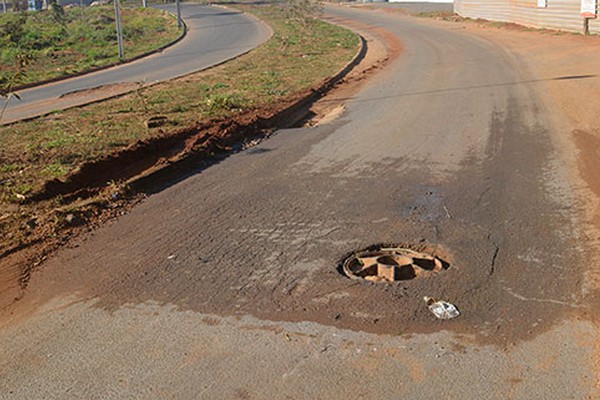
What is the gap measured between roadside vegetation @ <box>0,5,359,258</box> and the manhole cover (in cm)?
358

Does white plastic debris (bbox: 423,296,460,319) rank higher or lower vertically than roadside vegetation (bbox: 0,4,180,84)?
lower

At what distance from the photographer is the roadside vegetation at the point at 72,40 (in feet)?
102

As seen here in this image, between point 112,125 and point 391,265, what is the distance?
29.6 ft

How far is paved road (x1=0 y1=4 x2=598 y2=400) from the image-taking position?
496 cm

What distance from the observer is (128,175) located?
1048 cm

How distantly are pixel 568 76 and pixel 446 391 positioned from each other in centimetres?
1701

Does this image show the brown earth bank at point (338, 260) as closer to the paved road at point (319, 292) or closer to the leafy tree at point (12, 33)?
the paved road at point (319, 292)

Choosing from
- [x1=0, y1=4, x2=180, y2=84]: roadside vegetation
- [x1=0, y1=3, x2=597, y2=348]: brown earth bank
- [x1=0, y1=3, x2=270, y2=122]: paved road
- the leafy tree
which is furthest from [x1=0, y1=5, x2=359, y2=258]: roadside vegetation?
the leafy tree

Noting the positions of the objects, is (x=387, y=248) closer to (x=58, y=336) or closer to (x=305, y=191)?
(x=305, y=191)

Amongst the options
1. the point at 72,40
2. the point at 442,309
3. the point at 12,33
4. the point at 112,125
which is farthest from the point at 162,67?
the point at 442,309

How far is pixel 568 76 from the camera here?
19609 millimetres

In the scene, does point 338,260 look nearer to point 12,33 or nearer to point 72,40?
point 72,40

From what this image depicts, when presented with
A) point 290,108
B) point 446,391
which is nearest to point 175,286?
point 446,391

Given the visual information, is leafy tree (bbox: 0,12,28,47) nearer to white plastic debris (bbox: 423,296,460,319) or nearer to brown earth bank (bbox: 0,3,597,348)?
brown earth bank (bbox: 0,3,597,348)
